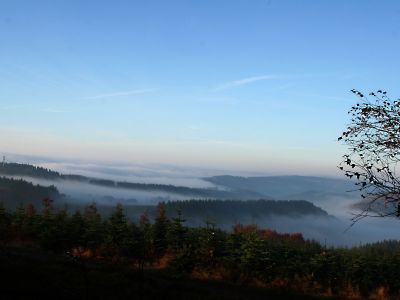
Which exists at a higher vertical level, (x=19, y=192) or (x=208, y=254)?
(x=208, y=254)

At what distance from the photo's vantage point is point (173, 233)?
22.0 metres

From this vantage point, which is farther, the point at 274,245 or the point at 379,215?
the point at 274,245

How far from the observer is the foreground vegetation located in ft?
61.0

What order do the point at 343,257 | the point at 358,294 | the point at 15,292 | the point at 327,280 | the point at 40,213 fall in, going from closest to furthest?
1. the point at 15,292
2. the point at 358,294
3. the point at 327,280
4. the point at 343,257
5. the point at 40,213

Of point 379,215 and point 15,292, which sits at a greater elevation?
point 379,215

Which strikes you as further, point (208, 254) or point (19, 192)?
point (19, 192)

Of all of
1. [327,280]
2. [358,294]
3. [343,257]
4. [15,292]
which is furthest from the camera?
[343,257]

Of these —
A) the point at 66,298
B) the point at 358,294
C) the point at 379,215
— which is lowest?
the point at 358,294

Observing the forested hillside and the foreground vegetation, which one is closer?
the foreground vegetation

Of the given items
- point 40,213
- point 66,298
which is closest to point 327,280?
point 66,298

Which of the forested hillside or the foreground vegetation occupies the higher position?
the foreground vegetation

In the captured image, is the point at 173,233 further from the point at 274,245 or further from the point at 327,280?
the point at 327,280

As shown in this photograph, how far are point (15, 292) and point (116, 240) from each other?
11.6 m

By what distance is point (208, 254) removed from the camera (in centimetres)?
2002
